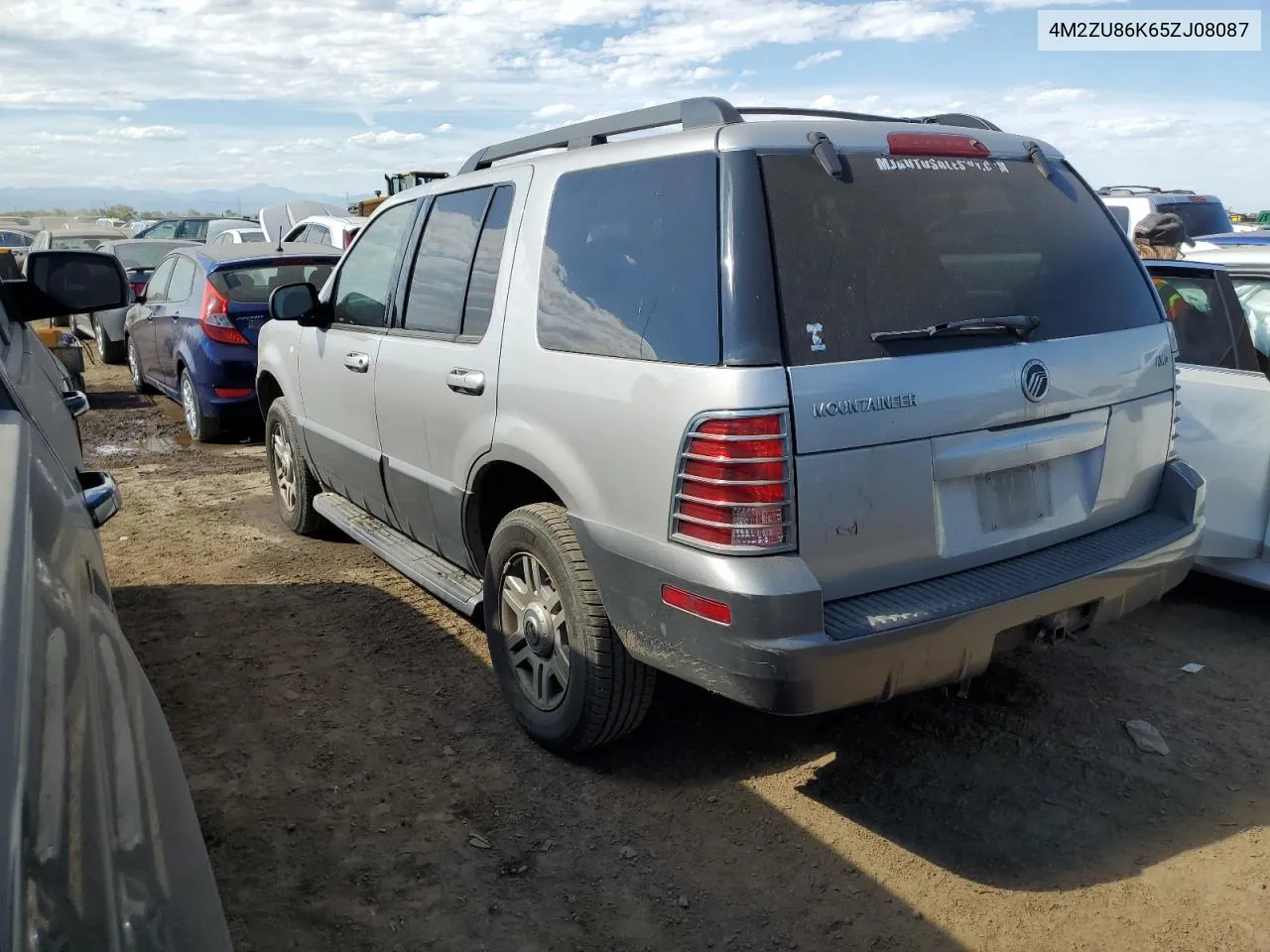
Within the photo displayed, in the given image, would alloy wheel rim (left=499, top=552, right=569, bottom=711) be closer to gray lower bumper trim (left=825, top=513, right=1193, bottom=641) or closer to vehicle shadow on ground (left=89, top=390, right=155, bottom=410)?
gray lower bumper trim (left=825, top=513, right=1193, bottom=641)

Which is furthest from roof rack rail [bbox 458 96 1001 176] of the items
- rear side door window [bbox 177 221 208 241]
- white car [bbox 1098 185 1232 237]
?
rear side door window [bbox 177 221 208 241]

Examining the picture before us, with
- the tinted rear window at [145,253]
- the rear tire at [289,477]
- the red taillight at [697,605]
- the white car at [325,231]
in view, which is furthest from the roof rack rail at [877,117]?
the tinted rear window at [145,253]

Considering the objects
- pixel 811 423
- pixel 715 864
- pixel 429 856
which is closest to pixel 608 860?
pixel 715 864

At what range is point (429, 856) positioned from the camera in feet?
10.4

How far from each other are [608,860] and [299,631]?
7.65 feet

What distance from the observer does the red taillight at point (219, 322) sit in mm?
8523

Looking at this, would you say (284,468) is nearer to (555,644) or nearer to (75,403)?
(75,403)

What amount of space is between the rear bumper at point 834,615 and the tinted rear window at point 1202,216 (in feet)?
32.3

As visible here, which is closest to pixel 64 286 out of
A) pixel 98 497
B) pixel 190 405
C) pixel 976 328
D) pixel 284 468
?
pixel 98 497

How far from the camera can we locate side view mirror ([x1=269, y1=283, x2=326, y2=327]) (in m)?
5.07

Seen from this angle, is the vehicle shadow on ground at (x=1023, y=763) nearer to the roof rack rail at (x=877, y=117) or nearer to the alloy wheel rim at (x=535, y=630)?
the alloy wheel rim at (x=535, y=630)

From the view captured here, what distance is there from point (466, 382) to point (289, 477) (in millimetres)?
2809

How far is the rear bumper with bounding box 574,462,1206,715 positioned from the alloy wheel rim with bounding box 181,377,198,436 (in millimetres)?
6811

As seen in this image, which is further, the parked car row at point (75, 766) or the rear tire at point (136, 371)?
the rear tire at point (136, 371)
